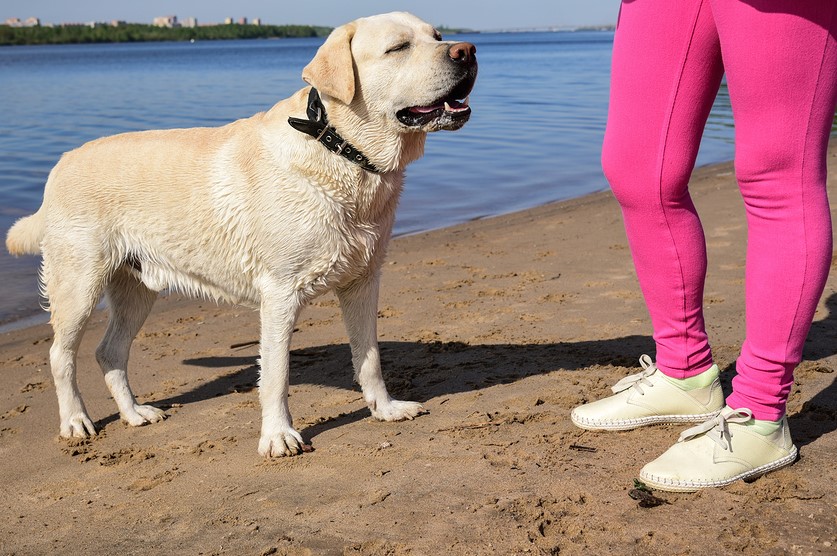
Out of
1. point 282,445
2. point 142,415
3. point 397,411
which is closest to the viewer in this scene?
point 282,445

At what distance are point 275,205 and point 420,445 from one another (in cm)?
115

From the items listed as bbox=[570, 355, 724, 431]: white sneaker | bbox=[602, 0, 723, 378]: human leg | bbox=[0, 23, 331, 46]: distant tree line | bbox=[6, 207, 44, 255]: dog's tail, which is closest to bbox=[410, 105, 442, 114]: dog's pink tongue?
bbox=[602, 0, 723, 378]: human leg

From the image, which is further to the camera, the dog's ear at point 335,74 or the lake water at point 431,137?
the lake water at point 431,137

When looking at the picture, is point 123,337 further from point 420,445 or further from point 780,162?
point 780,162

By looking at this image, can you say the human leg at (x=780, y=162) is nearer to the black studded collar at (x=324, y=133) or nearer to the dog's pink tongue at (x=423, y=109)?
the dog's pink tongue at (x=423, y=109)

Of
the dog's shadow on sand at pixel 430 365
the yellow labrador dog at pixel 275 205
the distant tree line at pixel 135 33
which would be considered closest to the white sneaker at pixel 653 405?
the dog's shadow on sand at pixel 430 365

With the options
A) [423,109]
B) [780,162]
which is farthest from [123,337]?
A: [780,162]

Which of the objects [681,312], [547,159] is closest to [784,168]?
[681,312]

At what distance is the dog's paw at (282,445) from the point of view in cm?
351

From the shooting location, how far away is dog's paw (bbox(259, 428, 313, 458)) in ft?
11.5

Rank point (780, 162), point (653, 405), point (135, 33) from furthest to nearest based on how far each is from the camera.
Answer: point (135, 33)
point (653, 405)
point (780, 162)

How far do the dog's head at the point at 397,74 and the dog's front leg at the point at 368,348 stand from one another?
0.78 metres

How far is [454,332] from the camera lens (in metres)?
5.16

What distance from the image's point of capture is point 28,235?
421 cm
